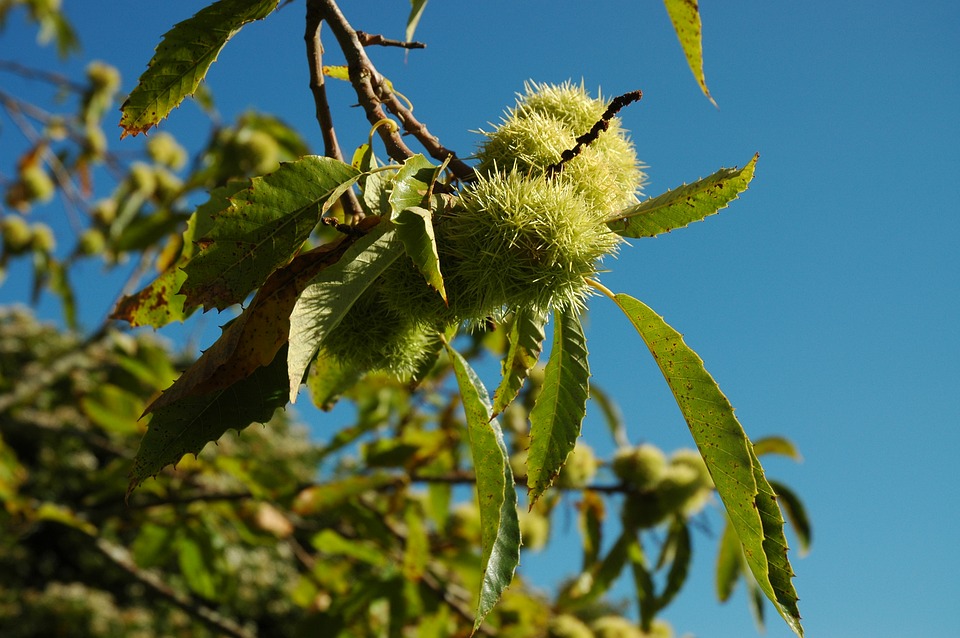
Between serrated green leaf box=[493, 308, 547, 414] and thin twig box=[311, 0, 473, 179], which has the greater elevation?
thin twig box=[311, 0, 473, 179]

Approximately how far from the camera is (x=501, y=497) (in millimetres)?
909

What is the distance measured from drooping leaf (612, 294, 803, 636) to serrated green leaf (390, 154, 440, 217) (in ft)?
1.14

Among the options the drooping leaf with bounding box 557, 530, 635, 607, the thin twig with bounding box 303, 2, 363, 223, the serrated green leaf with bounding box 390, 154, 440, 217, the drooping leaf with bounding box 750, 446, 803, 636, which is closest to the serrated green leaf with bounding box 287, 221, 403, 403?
the serrated green leaf with bounding box 390, 154, 440, 217

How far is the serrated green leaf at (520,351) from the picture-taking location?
103cm

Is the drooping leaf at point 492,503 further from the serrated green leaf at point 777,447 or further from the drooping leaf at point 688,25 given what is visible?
the serrated green leaf at point 777,447

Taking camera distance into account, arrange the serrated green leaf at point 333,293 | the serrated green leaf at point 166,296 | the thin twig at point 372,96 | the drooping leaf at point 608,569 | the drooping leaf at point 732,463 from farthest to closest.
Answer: the drooping leaf at point 608,569, the serrated green leaf at point 166,296, the thin twig at point 372,96, the drooping leaf at point 732,463, the serrated green leaf at point 333,293

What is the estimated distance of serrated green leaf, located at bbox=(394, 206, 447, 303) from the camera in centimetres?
74

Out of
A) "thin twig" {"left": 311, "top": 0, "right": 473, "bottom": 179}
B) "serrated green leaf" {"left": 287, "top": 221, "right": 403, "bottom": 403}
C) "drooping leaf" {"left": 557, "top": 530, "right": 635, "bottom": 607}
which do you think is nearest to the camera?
"serrated green leaf" {"left": 287, "top": 221, "right": 403, "bottom": 403}

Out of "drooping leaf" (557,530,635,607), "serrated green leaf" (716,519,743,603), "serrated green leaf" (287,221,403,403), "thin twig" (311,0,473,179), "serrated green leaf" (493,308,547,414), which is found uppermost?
"serrated green leaf" (716,519,743,603)

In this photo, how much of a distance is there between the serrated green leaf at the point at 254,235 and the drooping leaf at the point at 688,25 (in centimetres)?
44

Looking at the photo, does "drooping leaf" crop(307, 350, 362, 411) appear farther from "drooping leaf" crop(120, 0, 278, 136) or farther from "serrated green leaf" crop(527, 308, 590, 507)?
"drooping leaf" crop(120, 0, 278, 136)

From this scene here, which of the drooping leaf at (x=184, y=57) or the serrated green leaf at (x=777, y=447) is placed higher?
the serrated green leaf at (x=777, y=447)

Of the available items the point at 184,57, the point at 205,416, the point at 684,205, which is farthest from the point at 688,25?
the point at 205,416

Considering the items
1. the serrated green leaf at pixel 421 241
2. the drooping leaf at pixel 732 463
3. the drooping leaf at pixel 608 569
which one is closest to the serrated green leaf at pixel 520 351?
the drooping leaf at pixel 732 463
